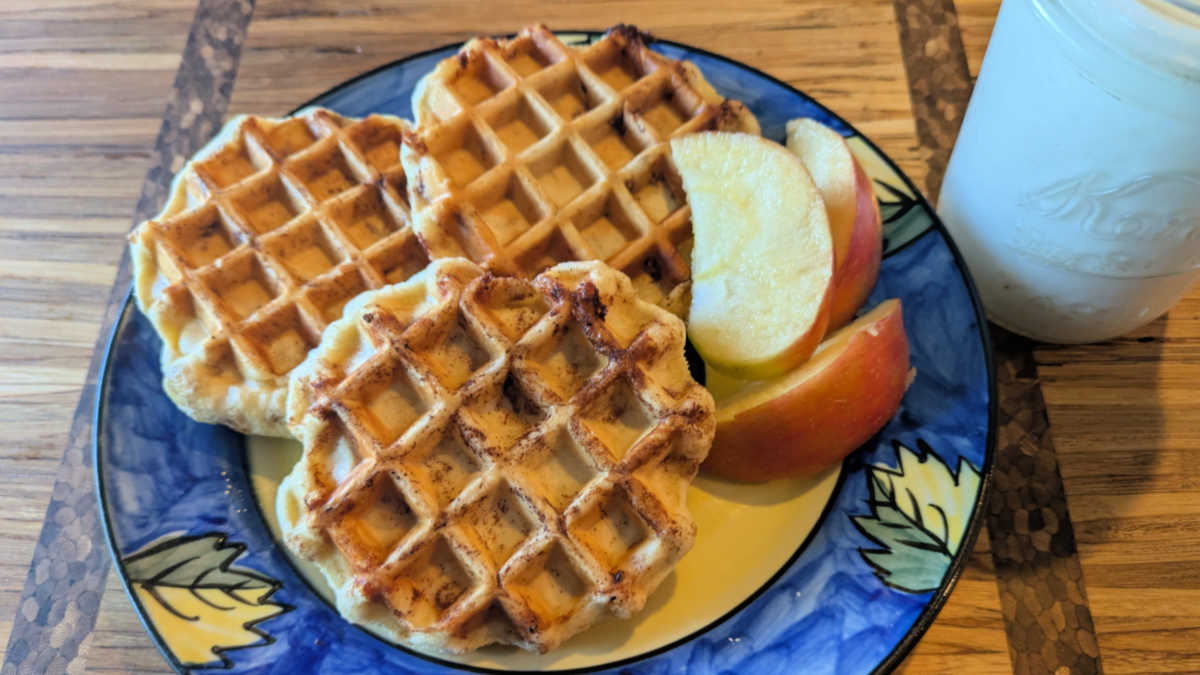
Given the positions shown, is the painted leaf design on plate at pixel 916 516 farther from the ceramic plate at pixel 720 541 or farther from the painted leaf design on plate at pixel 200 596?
the painted leaf design on plate at pixel 200 596

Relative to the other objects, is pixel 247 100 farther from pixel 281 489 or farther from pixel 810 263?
pixel 810 263

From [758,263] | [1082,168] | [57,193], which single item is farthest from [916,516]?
[57,193]

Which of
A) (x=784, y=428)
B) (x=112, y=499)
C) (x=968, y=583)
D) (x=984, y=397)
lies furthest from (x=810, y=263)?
(x=112, y=499)

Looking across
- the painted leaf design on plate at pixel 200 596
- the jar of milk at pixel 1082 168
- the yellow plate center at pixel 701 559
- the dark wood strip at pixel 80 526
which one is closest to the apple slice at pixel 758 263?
the yellow plate center at pixel 701 559

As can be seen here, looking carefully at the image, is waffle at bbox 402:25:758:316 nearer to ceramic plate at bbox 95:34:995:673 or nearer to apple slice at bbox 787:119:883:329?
apple slice at bbox 787:119:883:329

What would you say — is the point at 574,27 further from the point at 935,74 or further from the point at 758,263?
the point at 758,263

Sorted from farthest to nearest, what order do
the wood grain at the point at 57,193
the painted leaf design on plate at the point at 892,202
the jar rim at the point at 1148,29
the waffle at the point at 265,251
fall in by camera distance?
the wood grain at the point at 57,193 → the painted leaf design on plate at the point at 892,202 → the waffle at the point at 265,251 → the jar rim at the point at 1148,29
